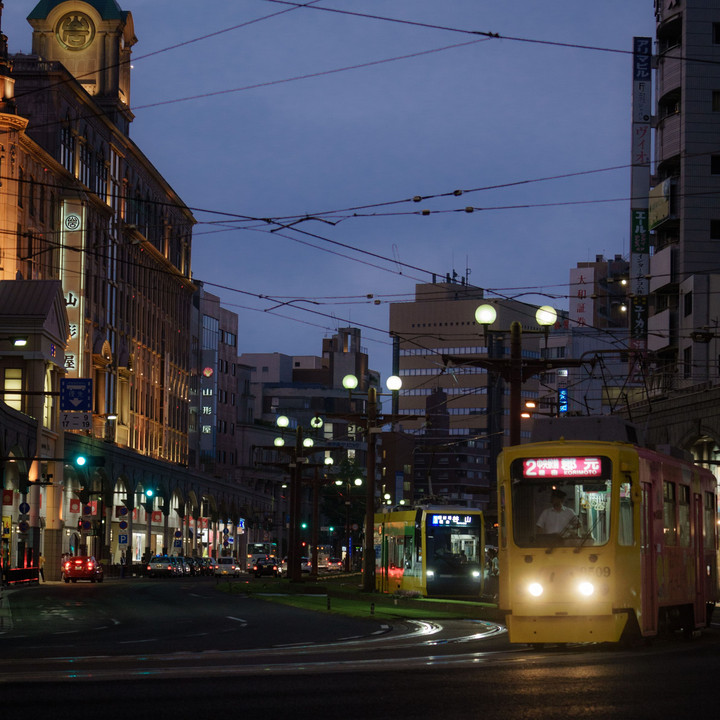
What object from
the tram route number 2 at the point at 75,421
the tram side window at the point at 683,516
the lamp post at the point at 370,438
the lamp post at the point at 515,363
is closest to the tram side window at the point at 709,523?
the tram side window at the point at 683,516

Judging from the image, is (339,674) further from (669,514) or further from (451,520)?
(451,520)

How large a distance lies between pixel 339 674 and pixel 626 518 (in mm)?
6107

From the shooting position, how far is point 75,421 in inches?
2467

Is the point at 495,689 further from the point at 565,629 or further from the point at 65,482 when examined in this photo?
the point at 65,482

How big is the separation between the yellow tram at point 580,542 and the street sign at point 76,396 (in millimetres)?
35145

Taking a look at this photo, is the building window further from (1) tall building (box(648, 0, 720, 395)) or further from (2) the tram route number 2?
(1) tall building (box(648, 0, 720, 395))

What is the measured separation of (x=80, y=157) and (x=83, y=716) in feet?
266

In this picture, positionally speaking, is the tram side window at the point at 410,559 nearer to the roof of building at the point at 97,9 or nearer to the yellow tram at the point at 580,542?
the yellow tram at the point at 580,542

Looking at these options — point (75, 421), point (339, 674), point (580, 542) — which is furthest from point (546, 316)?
point (75, 421)

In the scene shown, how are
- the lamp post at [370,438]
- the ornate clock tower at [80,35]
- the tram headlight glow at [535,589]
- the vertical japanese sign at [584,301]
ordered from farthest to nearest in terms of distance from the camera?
the vertical japanese sign at [584,301] < the ornate clock tower at [80,35] < the lamp post at [370,438] < the tram headlight glow at [535,589]

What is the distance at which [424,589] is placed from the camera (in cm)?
4406

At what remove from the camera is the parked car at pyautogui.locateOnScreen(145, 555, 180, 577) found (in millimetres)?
87812

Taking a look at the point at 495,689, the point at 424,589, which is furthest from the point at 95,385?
the point at 495,689

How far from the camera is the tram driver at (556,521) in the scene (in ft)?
64.4
